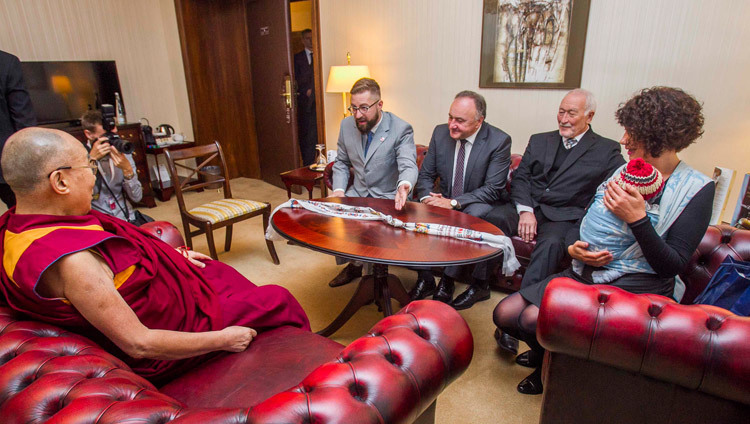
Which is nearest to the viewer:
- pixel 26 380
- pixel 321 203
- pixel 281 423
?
pixel 281 423

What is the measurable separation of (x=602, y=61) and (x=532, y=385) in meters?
2.16

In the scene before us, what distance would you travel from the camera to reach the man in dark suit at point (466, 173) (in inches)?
94.4

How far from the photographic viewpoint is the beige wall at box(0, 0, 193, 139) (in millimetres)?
3670

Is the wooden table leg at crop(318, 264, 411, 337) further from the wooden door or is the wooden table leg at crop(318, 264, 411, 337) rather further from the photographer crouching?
the wooden door

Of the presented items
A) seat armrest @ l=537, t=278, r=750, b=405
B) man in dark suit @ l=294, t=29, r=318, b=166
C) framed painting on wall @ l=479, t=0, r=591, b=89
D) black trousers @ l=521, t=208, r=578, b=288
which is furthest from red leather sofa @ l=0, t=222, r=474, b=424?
man in dark suit @ l=294, t=29, r=318, b=166

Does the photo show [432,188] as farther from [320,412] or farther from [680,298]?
[320,412]

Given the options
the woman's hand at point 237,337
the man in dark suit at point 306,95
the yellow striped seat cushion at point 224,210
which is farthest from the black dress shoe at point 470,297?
the man in dark suit at point 306,95

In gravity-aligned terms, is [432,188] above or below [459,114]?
below

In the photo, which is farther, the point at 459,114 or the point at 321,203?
the point at 459,114

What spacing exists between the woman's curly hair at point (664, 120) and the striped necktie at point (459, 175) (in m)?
1.17

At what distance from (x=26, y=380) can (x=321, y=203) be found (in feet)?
4.83

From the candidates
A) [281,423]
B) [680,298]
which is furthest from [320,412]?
[680,298]

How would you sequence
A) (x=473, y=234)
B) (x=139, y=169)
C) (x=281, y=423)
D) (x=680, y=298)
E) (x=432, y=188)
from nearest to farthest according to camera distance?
(x=281, y=423) → (x=680, y=298) → (x=473, y=234) → (x=432, y=188) → (x=139, y=169)

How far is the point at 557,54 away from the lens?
9.14 ft
